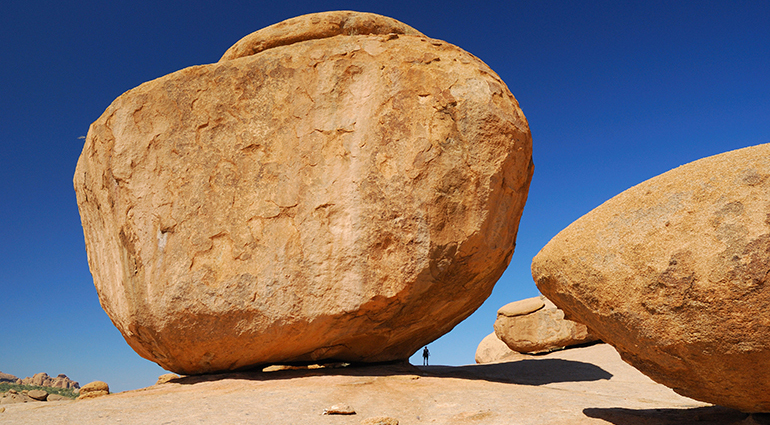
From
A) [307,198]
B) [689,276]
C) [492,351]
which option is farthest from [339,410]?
[492,351]

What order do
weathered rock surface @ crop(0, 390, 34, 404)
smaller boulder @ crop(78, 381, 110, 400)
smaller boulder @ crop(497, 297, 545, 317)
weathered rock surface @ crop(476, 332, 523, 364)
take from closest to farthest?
smaller boulder @ crop(78, 381, 110, 400)
weathered rock surface @ crop(0, 390, 34, 404)
smaller boulder @ crop(497, 297, 545, 317)
weathered rock surface @ crop(476, 332, 523, 364)

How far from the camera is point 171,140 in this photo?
745 centimetres

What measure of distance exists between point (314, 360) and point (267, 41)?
510 cm

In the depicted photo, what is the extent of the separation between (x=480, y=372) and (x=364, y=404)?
344 centimetres

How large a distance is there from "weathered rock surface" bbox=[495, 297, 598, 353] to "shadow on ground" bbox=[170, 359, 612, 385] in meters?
2.98

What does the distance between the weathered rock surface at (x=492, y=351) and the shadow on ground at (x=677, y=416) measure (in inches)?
341

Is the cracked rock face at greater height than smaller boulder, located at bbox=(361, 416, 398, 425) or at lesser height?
greater

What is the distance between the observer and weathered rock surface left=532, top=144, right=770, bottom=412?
362 cm

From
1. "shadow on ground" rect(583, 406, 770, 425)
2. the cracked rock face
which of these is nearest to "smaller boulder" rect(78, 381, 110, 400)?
the cracked rock face

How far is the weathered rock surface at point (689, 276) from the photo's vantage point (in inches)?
142

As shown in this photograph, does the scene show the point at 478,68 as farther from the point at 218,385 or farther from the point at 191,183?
the point at 218,385

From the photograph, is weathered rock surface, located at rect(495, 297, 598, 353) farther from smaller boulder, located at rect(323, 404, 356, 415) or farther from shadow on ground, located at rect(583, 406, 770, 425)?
smaller boulder, located at rect(323, 404, 356, 415)

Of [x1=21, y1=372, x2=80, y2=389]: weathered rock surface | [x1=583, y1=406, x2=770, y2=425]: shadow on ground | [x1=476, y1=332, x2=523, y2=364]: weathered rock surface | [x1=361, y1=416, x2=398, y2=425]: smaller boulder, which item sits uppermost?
[x1=21, y1=372, x2=80, y2=389]: weathered rock surface

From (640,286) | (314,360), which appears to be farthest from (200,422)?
(640,286)
